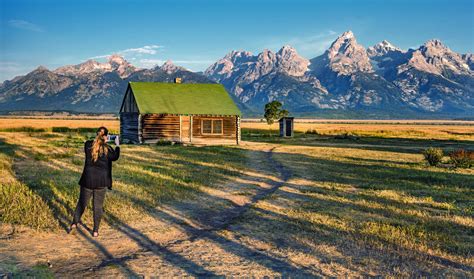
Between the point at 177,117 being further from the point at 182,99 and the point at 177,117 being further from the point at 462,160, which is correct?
the point at 462,160

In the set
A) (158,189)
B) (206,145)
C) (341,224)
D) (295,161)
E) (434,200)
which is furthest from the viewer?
(206,145)

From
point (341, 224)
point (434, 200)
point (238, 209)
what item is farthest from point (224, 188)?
point (434, 200)

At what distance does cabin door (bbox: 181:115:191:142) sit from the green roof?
2.29 ft

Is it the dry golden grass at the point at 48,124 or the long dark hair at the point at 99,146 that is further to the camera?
the dry golden grass at the point at 48,124

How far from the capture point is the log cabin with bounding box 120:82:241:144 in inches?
1572

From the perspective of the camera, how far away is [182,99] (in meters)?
42.7

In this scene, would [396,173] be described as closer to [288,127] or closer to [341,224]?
[341,224]

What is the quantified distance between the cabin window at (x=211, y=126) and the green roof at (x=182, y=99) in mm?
1001

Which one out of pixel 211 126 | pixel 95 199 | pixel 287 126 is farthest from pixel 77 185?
pixel 287 126

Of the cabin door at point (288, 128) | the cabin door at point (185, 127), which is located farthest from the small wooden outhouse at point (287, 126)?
the cabin door at point (185, 127)

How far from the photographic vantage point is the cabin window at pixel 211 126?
4131cm

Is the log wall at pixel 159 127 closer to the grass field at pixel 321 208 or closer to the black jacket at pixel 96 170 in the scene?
the grass field at pixel 321 208

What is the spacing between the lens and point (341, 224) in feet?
33.8

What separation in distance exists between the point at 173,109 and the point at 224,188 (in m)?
25.8
